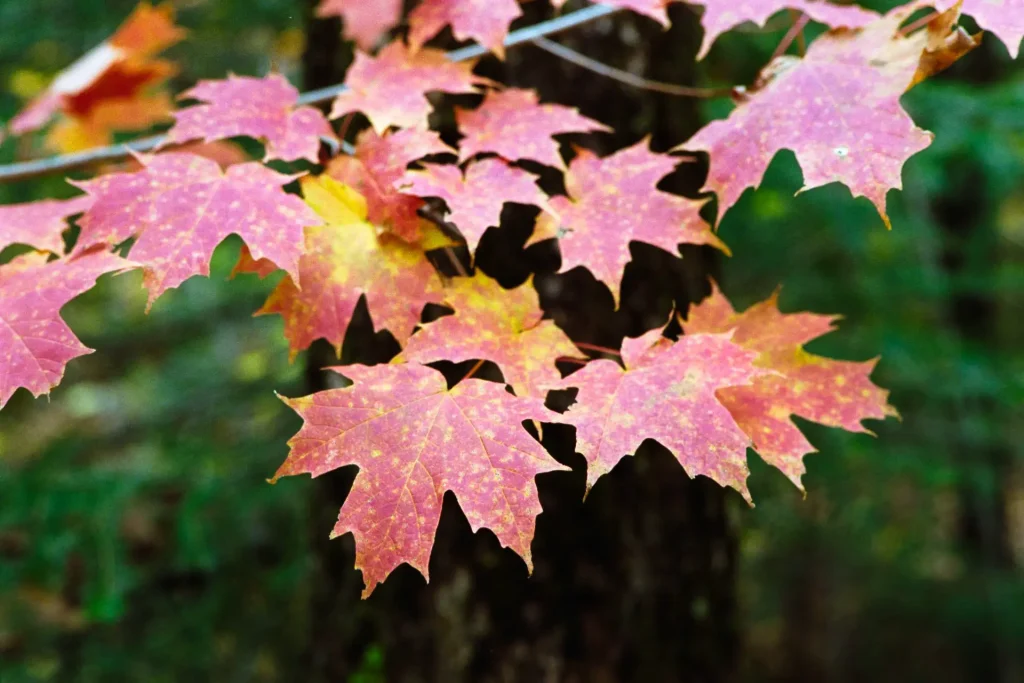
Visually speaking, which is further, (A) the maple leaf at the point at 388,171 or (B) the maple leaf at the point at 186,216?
(A) the maple leaf at the point at 388,171

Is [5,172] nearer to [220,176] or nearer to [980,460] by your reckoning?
[220,176]

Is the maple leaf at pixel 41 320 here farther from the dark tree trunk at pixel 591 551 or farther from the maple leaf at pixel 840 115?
the maple leaf at pixel 840 115

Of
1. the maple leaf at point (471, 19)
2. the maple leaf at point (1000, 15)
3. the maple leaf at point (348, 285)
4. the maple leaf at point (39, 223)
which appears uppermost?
the maple leaf at point (1000, 15)

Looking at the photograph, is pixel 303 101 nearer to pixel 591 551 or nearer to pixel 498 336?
pixel 498 336

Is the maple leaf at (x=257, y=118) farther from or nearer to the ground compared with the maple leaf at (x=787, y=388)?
farther from the ground

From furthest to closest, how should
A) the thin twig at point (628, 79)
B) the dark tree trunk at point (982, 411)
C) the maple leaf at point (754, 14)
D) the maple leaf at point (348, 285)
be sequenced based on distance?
the dark tree trunk at point (982, 411)
the thin twig at point (628, 79)
the maple leaf at point (754, 14)
the maple leaf at point (348, 285)

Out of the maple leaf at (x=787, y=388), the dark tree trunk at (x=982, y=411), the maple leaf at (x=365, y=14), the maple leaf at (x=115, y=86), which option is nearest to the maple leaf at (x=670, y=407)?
the maple leaf at (x=787, y=388)

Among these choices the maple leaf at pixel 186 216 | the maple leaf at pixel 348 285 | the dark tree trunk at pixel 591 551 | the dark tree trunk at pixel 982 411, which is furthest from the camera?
the dark tree trunk at pixel 982 411

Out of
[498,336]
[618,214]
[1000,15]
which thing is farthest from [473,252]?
[1000,15]
